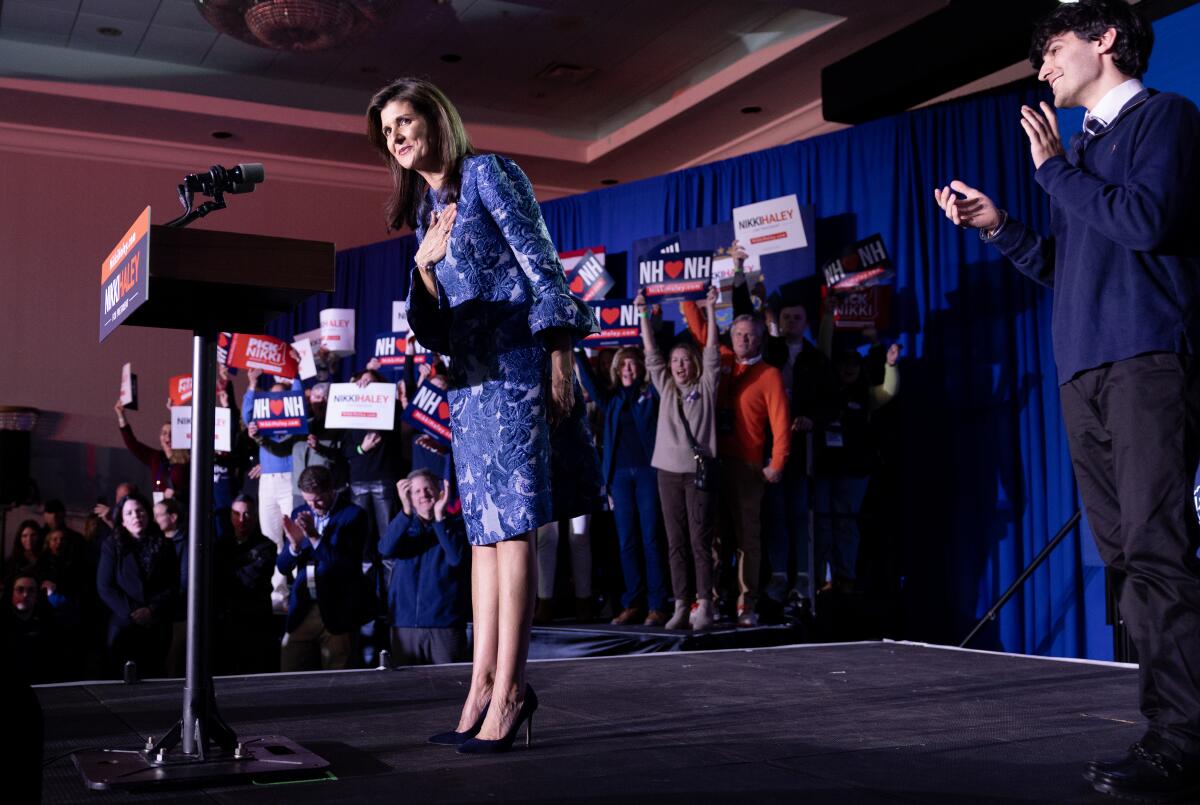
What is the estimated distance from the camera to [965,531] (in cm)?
588

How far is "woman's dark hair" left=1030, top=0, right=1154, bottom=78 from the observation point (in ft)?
6.20

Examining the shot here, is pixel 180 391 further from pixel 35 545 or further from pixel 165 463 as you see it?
pixel 35 545

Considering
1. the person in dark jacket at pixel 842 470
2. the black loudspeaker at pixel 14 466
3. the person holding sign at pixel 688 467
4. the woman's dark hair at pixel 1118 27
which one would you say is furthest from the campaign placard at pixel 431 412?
the black loudspeaker at pixel 14 466

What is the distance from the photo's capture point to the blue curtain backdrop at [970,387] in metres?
5.57

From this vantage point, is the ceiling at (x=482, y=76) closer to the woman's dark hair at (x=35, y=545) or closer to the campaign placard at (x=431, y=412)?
the campaign placard at (x=431, y=412)

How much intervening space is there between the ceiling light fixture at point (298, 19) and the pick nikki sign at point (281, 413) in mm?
2269

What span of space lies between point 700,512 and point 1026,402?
1800 mm

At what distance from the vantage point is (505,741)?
2008 mm

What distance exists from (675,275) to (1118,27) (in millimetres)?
4774

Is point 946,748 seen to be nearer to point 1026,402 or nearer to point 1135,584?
point 1135,584

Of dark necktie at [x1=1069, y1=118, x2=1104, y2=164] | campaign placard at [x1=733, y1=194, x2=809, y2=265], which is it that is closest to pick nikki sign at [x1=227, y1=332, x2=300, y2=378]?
campaign placard at [x1=733, y1=194, x2=809, y2=265]

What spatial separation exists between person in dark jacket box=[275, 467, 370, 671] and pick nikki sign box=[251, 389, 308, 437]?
5.51ft

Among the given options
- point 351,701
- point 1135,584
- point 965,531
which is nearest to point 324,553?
point 351,701

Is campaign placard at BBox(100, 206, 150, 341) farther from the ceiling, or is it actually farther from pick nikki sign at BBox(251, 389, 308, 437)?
the ceiling
